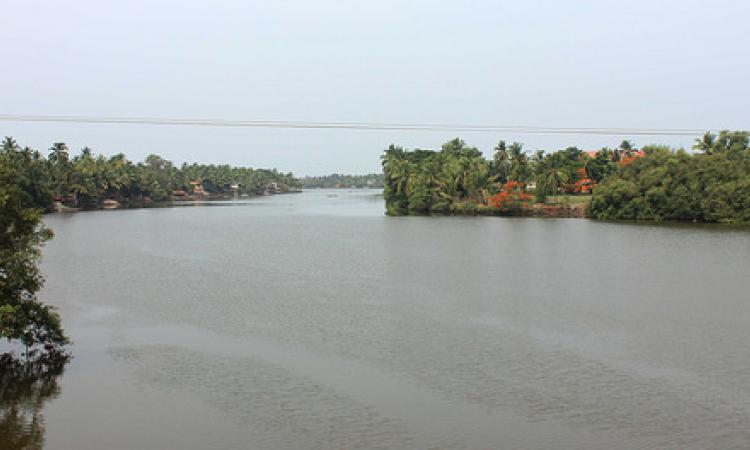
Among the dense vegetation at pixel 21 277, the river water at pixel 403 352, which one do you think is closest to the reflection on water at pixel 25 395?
the river water at pixel 403 352

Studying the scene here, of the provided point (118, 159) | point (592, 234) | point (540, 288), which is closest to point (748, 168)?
point (592, 234)

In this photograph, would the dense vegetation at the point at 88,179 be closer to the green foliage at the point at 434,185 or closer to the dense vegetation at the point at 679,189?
the green foliage at the point at 434,185

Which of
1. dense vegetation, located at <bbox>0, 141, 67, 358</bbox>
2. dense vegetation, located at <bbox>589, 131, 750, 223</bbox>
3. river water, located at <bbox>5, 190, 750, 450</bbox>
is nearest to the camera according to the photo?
river water, located at <bbox>5, 190, 750, 450</bbox>

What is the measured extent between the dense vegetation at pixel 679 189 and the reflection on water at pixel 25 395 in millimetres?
68713

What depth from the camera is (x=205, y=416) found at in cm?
1678

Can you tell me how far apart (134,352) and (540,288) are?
20048 mm

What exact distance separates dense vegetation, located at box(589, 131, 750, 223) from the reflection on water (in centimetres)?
6871

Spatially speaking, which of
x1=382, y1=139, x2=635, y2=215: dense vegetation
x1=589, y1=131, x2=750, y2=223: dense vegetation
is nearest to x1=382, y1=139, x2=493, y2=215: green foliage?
x1=382, y1=139, x2=635, y2=215: dense vegetation

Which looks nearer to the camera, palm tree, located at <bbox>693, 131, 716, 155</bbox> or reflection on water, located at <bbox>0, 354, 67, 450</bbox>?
reflection on water, located at <bbox>0, 354, 67, 450</bbox>

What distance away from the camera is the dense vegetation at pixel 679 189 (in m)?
71.1

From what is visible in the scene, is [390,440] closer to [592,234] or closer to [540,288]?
[540,288]

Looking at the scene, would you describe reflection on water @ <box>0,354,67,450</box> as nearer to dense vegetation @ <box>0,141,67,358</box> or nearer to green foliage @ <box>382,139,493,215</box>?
dense vegetation @ <box>0,141,67,358</box>

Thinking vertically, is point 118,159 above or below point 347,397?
above

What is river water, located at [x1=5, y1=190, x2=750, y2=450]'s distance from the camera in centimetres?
1602
